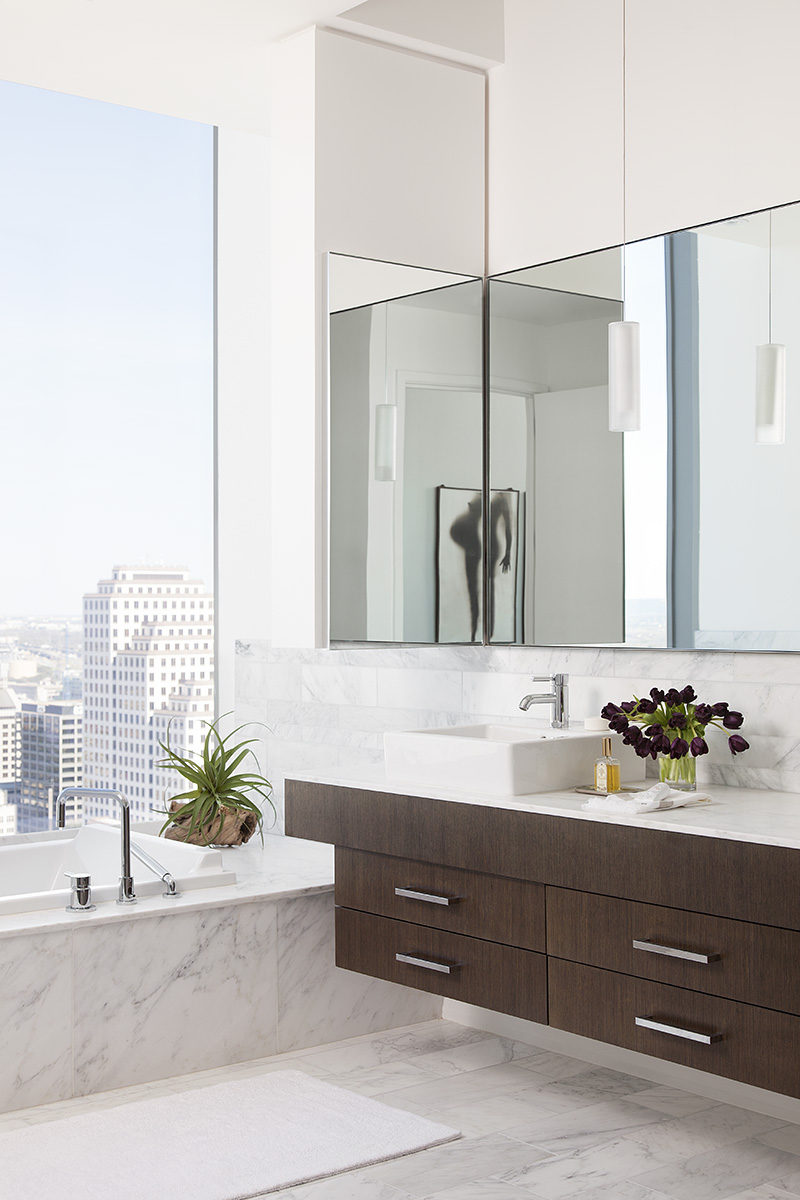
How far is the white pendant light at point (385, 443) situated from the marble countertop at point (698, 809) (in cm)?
89

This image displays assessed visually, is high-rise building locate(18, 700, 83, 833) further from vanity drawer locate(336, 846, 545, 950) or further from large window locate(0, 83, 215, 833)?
vanity drawer locate(336, 846, 545, 950)

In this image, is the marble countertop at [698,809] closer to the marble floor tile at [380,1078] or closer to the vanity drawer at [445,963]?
the vanity drawer at [445,963]

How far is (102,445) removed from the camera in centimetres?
446

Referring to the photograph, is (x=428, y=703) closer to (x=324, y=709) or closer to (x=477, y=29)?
(x=324, y=709)

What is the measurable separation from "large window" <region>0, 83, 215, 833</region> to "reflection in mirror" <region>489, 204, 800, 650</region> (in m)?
1.38

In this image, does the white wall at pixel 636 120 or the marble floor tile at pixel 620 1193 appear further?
the white wall at pixel 636 120

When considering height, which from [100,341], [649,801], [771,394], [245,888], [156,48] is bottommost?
[245,888]

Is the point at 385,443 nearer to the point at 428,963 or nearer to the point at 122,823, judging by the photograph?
the point at 122,823

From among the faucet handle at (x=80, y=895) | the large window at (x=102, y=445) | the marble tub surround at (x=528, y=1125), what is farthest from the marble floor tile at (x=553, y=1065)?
the large window at (x=102, y=445)

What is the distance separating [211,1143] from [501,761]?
107 centimetres

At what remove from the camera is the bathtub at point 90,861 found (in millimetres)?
3619

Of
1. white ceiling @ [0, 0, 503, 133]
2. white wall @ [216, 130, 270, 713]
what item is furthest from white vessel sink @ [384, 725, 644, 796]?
white ceiling @ [0, 0, 503, 133]

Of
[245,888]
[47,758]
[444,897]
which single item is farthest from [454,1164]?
[47,758]

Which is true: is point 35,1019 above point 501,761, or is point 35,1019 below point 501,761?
below
